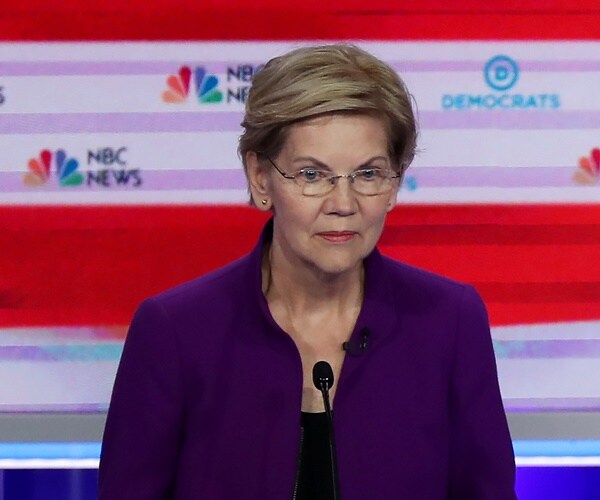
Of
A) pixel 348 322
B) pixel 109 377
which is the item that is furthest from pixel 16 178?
pixel 348 322

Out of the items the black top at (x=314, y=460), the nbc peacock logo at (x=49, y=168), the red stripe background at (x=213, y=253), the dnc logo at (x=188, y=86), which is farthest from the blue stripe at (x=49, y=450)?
the black top at (x=314, y=460)

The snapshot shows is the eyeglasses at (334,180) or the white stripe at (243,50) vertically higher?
the white stripe at (243,50)

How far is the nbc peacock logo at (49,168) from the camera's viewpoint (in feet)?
7.39

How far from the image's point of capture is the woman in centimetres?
148

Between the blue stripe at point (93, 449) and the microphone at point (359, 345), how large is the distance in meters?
0.88

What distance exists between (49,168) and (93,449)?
628mm

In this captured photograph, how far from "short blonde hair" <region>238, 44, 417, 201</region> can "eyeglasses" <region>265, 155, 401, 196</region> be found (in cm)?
5

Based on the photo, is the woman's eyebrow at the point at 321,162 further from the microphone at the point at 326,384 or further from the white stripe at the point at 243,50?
the white stripe at the point at 243,50

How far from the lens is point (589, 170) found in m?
2.27

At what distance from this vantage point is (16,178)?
2.25m

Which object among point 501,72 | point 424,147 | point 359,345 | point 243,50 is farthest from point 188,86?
point 359,345

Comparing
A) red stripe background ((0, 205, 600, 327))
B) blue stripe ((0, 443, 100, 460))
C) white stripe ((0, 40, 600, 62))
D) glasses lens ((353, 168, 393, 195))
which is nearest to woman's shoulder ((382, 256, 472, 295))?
glasses lens ((353, 168, 393, 195))

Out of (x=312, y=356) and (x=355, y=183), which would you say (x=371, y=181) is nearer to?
(x=355, y=183)

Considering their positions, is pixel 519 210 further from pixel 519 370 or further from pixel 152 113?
pixel 152 113
